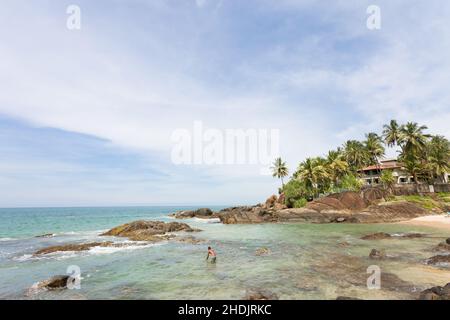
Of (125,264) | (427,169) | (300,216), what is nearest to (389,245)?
(125,264)

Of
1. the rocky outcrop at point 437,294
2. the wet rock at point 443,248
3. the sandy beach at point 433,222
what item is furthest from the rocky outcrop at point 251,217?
the rocky outcrop at point 437,294

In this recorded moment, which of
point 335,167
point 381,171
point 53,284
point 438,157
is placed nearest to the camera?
point 53,284

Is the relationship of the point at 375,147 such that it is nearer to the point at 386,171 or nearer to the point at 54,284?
the point at 386,171

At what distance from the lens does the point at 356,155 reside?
82125 mm

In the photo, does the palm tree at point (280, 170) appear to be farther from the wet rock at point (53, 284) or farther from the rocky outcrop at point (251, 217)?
the wet rock at point (53, 284)

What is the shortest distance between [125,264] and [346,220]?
44.6 m

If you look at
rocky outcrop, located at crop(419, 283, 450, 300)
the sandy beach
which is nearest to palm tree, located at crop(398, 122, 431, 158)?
the sandy beach

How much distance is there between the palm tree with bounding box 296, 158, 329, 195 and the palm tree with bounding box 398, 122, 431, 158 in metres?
20.2

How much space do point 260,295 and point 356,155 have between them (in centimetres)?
7858

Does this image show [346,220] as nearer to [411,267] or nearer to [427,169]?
[427,169]

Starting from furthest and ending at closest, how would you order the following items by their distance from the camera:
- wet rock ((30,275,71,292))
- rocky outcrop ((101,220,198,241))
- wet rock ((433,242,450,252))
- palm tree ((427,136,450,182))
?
palm tree ((427,136,450,182)) → rocky outcrop ((101,220,198,241)) → wet rock ((433,242,450,252)) → wet rock ((30,275,71,292))

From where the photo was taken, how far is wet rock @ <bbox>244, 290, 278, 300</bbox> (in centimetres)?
1379

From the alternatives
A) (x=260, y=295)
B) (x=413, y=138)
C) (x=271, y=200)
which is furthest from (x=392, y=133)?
(x=260, y=295)

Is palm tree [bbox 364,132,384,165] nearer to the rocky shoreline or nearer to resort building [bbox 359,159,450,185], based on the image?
A: resort building [bbox 359,159,450,185]
